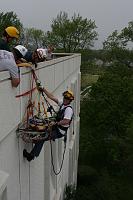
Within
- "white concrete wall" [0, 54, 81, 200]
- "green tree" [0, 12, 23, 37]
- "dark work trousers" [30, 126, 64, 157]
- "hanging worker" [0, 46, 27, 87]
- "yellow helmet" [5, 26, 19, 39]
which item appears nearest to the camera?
"white concrete wall" [0, 54, 81, 200]

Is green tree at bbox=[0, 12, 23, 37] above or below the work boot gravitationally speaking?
above

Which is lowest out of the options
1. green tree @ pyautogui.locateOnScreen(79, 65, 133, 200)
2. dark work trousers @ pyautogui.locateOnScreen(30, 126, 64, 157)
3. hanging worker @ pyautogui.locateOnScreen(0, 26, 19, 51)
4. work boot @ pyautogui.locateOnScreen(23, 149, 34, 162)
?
green tree @ pyautogui.locateOnScreen(79, 65, 133, 200)

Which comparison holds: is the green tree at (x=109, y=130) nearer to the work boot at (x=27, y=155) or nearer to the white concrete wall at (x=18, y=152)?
the white concrete wall at (x=18, y=152)

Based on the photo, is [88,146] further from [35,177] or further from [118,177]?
[35,177]

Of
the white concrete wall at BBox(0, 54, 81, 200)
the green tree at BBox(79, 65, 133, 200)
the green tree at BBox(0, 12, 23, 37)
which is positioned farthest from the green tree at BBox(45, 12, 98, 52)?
the white concrete wall at BBox(0, 54, 81, 200)

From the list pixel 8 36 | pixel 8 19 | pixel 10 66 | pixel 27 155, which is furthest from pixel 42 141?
pixel 8 19

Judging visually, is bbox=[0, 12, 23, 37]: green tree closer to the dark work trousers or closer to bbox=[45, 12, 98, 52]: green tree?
bbox=[45, 12, 98, 52]: green tree

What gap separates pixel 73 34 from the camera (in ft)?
187

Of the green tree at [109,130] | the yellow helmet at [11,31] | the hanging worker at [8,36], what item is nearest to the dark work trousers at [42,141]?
the hanging worker at [8,36]

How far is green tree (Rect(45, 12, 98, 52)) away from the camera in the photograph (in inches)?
2242

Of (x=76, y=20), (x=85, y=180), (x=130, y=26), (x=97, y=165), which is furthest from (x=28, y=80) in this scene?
(x=76, y=20)

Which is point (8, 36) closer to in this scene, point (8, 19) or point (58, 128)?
point (58, 128)

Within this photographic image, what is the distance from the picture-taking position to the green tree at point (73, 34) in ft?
187

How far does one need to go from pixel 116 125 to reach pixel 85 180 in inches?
267
